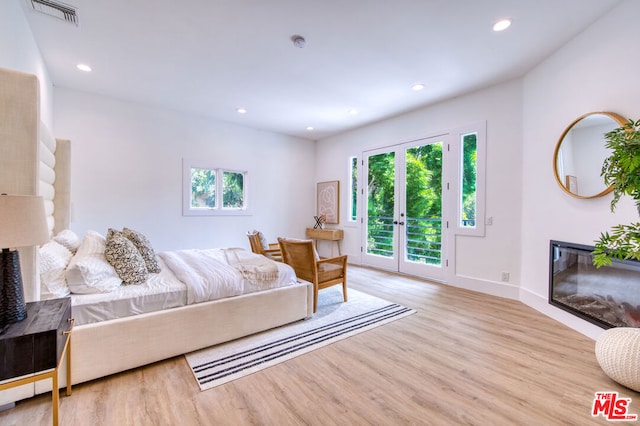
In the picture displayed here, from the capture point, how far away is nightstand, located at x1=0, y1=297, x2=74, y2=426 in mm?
1199

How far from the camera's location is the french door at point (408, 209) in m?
4.39

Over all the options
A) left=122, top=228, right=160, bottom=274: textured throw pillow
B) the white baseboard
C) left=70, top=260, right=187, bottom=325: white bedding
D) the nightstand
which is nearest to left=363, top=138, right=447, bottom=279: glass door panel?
the white baseboard

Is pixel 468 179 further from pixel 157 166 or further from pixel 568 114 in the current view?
pixel 157 166

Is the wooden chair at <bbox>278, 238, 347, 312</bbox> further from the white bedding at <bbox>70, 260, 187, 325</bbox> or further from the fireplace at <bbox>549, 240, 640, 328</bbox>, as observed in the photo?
the fireplace at <bbox>549, 240, 640, 328</bbox>

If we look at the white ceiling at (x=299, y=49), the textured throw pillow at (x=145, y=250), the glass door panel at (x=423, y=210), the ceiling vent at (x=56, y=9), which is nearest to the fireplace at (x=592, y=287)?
the glass door panel at (x=423, y=210)

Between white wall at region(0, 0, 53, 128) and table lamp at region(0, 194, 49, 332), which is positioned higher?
white wall at region(0, 0, 53, 128)

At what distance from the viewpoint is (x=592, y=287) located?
2541mm

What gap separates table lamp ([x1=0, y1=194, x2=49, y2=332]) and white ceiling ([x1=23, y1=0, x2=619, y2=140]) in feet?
6.45

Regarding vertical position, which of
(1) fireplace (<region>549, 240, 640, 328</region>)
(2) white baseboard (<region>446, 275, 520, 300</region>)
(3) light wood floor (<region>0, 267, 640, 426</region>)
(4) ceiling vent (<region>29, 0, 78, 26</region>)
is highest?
(4) ceiling vent (<region>29, 0, 78, 26</region>)

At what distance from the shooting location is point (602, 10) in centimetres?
235

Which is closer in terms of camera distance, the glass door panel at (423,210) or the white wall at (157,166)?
the white wall at (157,166)

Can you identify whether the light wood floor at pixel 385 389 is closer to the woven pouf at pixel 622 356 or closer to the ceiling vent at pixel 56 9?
the woven pouf at pixel 622 356

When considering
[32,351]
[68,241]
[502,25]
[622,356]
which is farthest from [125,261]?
[502,25]

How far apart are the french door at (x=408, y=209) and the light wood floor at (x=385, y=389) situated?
79.1 inches
